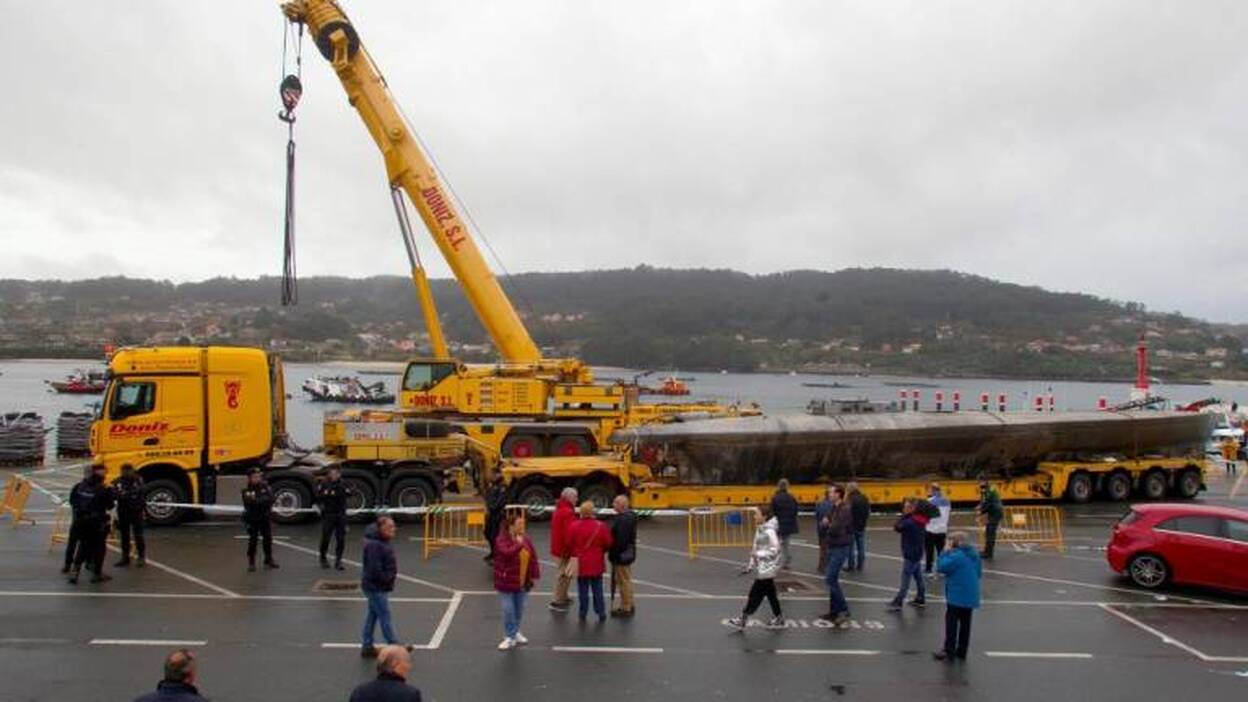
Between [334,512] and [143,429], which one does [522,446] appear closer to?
[143,429]

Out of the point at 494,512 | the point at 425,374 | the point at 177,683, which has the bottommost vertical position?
the point at 494,512

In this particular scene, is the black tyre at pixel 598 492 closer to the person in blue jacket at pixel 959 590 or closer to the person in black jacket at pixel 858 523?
the person in black jacket at pixel 858 523

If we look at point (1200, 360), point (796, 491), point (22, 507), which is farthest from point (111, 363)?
point (1200, 360)

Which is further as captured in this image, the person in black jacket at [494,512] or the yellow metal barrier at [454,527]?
the yellow metal barrier at [454,527]

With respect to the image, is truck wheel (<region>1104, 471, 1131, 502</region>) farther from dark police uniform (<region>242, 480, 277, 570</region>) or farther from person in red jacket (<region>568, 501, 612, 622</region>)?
dark police uniform (<region>242, 480, 277, 570</region>)

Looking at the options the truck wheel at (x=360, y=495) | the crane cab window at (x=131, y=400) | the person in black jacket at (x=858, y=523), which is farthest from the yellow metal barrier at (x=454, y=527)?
the person in black jacket at (x=858, y=523)

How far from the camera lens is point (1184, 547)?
12156 millimetres

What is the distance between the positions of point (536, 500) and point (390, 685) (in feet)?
39.8

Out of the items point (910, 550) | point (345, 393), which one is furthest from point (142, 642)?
point (345, 393)

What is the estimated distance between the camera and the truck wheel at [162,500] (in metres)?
16.1

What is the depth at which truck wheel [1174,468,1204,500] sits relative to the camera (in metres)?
21.1

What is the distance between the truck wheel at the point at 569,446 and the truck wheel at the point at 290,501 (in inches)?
284

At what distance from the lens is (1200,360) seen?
177 m

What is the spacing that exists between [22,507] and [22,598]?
604 cm
